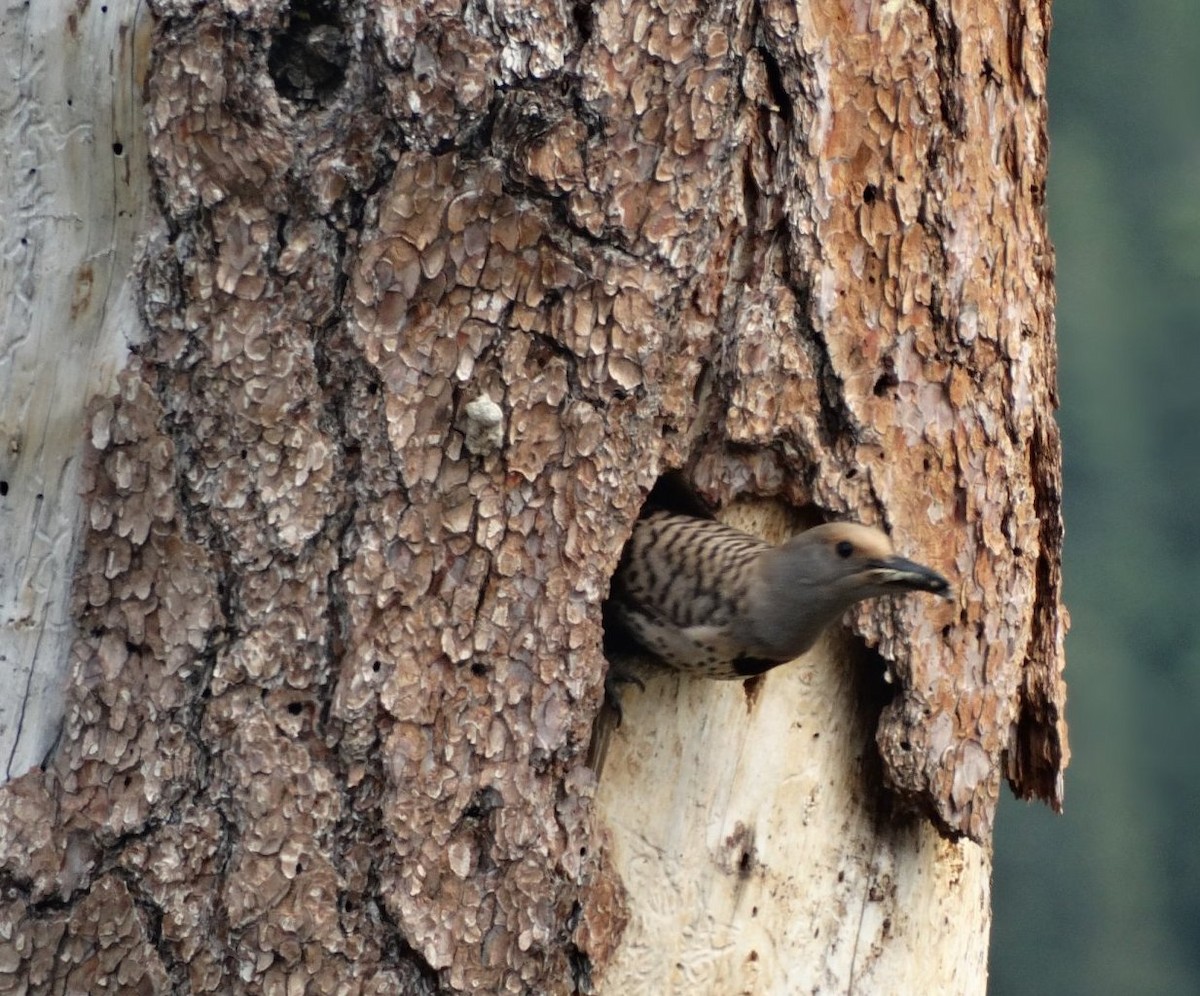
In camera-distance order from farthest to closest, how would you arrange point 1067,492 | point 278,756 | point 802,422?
point 1067,492
point 802,422
point 278,756

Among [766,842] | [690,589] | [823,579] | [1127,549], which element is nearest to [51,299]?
[690,589]

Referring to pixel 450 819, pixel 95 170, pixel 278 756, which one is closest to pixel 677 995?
pixel 450 819

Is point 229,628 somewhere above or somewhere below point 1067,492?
above

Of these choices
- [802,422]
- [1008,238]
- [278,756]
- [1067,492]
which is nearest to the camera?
[278,756]

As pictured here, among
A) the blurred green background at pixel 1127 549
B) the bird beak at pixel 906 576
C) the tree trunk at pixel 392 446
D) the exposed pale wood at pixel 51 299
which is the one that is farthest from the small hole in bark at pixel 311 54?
the blurred green background at pixel 1127 549

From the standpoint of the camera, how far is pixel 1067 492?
15.4ft

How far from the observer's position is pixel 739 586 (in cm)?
229

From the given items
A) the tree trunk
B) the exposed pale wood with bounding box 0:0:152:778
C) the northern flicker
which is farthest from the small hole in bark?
the northern flicker

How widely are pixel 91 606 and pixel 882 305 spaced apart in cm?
118

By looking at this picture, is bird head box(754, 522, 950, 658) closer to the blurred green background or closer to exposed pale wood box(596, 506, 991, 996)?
exposed pale wood box(596, 506, 991, 996)

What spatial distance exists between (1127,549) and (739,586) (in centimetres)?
270

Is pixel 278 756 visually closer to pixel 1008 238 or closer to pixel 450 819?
pixel 450 819

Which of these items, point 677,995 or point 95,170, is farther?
point 677,995

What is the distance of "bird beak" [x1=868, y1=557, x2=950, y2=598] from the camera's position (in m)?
2.13
